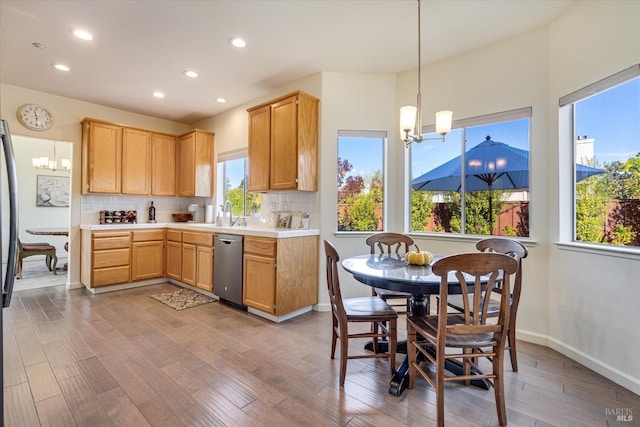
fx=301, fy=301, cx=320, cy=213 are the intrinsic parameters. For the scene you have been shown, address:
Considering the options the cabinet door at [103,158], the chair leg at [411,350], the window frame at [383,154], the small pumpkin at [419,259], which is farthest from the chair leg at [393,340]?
the cabinet door at [103,158]

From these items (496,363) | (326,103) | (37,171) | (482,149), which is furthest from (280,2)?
(37,171)

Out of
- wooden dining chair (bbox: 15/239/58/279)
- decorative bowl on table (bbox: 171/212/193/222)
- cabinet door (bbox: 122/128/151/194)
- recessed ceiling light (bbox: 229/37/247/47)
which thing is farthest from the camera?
decorative bowl on table (bbox: 171/212/193/222)

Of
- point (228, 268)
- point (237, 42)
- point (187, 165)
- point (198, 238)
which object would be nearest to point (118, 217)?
point (187, 165)

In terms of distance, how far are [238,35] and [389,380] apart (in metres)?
3.31

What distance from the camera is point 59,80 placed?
3920 mm

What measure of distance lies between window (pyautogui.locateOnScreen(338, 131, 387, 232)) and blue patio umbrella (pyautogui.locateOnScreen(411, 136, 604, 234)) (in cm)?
63

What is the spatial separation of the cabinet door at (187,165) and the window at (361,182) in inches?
106

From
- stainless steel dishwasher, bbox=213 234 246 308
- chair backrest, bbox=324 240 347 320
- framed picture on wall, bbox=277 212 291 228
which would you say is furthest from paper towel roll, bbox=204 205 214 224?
chair backrest, bbox=324 240 347 320

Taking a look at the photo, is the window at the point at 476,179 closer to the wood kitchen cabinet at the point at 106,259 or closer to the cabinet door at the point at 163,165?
the cabinet door at the point at 163,165

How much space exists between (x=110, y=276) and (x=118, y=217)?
1013 millimetres

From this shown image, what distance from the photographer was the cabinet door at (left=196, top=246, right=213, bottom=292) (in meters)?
4.08

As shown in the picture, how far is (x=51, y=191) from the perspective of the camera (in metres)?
6.77

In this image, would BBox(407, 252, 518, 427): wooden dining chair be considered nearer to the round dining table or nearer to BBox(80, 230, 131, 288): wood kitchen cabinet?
the round dining table

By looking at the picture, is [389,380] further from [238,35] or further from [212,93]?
[212,93]
